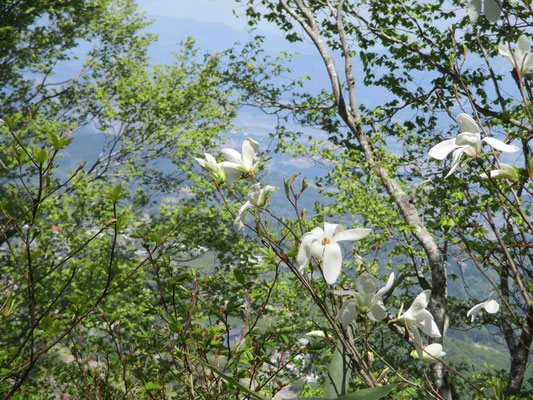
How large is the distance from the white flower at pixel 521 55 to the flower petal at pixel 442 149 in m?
0.22

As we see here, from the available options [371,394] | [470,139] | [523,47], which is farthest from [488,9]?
[371,394]

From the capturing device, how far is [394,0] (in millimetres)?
6137

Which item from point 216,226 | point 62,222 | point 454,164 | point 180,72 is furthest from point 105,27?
point 454,164

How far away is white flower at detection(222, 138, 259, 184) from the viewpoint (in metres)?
1.10

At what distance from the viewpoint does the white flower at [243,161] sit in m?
1.10

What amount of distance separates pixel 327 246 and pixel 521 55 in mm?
629

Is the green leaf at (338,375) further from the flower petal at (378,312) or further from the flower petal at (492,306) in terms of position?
the flower petal at (492,306)

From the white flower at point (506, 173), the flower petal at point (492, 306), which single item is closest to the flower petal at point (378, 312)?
the white flower at point (506, 173)

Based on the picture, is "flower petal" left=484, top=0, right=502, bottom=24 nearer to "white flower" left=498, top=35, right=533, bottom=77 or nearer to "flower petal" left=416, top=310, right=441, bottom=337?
"white flower" left=498, top=35, right=533, bottom=77

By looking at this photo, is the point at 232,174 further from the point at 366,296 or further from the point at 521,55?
the point at 521,55

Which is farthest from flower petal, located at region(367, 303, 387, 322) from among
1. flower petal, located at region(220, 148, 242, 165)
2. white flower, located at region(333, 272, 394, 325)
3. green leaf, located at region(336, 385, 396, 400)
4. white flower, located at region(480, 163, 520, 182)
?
flower petal, located at region(220, 148, 242, 165)

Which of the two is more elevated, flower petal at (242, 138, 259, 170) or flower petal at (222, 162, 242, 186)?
flower petal at (242, 138, 259, 170)

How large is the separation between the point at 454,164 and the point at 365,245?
4.49m

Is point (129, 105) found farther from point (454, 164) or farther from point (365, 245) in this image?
point (454, 164)
